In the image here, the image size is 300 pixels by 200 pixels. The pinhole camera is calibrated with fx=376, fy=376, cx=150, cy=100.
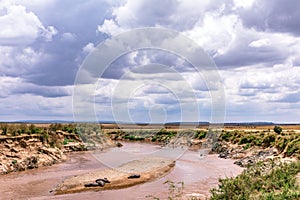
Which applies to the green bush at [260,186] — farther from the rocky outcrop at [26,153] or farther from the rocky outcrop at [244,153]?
the rocky outcrop at [26,153]

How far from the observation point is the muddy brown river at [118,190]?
24469 millimetres

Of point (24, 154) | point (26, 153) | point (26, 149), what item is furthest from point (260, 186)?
point (26, 149)

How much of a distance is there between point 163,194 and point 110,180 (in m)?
6.23

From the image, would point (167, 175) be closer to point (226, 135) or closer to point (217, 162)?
point (217, 162)

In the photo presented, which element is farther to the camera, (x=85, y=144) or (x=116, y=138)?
(x=116, y=138)

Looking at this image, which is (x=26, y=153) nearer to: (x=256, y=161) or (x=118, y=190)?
(x=118, y=190)

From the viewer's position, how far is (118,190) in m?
Result: 25.7

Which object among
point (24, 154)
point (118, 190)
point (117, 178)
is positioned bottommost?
point (118, 190)

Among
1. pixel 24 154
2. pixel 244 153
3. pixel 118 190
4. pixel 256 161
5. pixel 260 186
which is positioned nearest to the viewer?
pixel 260 186

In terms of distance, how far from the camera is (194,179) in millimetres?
30625

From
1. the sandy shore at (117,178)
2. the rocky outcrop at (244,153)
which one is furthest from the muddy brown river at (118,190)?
the rocky outcrop at (244,153)

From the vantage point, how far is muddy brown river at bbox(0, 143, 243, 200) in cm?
2447

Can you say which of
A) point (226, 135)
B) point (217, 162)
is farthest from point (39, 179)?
point (226, 135)

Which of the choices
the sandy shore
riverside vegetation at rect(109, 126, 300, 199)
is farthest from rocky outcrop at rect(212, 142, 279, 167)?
the sandy shore
